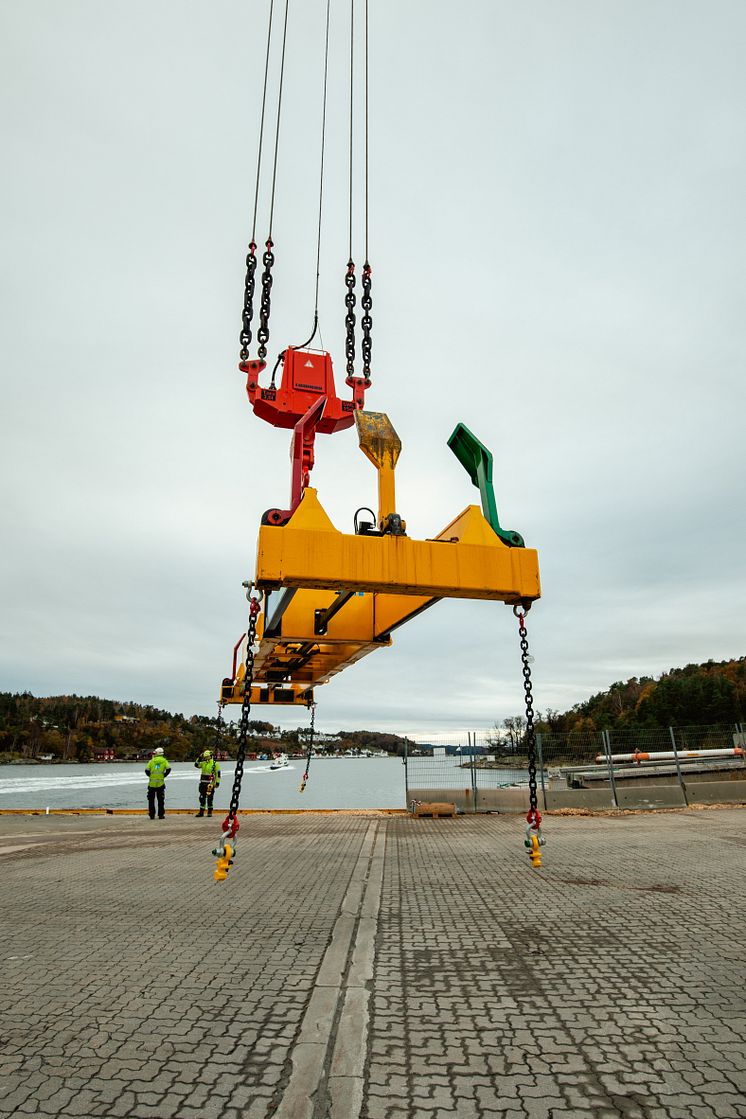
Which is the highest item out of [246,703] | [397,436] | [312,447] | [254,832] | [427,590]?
[312,447]

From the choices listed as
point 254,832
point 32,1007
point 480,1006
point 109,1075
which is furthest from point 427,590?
point 254,832

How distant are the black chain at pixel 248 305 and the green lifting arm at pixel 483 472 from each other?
3572 millimetres

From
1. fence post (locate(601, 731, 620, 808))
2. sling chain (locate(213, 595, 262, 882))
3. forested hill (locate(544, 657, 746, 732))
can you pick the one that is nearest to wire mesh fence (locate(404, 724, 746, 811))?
fence post (locate(601, 731, 620, 808))

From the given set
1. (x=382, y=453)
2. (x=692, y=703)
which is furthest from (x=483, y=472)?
(x=692, y=703)

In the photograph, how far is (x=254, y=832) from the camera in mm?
11219

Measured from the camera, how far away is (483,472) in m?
4.87

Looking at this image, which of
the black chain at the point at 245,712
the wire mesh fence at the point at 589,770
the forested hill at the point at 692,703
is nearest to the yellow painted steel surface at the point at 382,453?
the black chain at the point at 245,712

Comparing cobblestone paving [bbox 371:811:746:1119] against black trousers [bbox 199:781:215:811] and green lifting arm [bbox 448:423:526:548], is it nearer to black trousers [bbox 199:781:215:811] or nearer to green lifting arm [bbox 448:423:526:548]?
green lifting arm [bbox 448:423:526:548]

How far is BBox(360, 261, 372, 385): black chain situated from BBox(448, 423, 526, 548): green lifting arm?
10.6 feet

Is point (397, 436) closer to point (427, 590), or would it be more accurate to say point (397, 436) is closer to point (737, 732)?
point (427, 590)

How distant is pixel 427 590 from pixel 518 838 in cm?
729

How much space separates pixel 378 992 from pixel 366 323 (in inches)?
284

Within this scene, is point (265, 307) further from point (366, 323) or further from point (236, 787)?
point (236, 787)

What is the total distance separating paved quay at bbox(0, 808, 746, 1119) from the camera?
252cm
